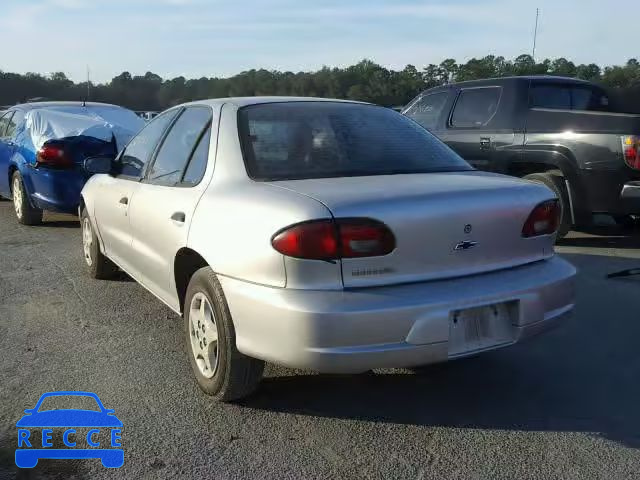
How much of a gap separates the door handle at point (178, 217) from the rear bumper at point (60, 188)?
4.50 metres

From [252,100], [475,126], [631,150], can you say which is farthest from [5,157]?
[631,150]

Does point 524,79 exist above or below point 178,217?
above

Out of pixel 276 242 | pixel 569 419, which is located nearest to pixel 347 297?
pixel 276 242

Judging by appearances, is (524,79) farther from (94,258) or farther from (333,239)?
(333,239)

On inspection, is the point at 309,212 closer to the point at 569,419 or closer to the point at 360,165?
the point at 360,165

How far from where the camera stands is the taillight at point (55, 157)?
7.75 m

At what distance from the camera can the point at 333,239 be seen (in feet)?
9.26

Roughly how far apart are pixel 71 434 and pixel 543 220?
8.26 ft

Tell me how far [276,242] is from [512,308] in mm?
1175

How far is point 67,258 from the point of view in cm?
670

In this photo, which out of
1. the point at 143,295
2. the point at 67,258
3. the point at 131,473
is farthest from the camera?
the point at 67,258

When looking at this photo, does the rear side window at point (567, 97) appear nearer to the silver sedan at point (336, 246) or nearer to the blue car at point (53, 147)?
the silver sedan at point (336, 246)

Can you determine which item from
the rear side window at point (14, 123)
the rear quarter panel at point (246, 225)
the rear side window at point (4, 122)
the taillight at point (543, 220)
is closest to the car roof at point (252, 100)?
the rear quarter panel at point (246, 225)

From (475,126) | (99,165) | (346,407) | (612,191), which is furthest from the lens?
(475,126)
